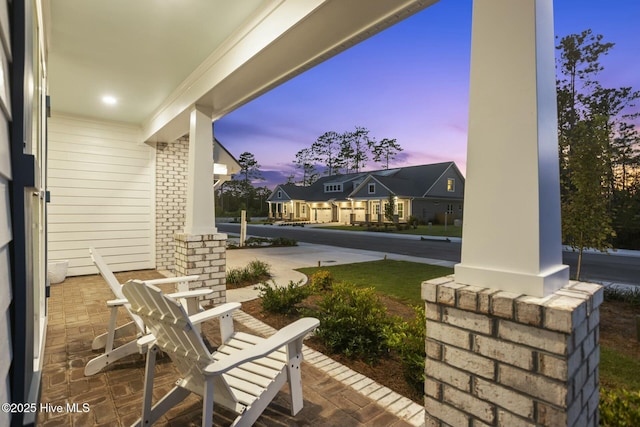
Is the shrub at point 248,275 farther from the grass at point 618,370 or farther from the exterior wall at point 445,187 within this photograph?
the exterior wall at point 445,187

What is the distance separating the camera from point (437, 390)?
5.59ft

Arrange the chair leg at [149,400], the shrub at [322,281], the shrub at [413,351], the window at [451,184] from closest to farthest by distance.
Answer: the chair leg at [149,400] < the shrub at [413,351] < the shrub at [322,281] < the window at [451,184]

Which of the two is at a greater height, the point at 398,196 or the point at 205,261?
the point at 398,196

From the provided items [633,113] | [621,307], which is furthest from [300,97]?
[621,307]

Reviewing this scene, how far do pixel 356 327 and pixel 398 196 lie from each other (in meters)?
25.1

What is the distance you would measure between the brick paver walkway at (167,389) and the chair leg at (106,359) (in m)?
0.07

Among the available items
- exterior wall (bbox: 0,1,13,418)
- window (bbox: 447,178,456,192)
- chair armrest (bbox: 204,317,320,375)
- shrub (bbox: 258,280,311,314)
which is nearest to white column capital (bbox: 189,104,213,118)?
shrub (bbox: 258,280,311,314)

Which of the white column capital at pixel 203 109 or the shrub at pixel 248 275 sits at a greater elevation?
the white column capital at pixel 203 109

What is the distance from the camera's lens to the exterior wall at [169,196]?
7848 millimetres

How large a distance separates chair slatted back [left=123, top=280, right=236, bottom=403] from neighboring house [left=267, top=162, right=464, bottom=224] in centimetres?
2392

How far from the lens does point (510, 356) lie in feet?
4.65

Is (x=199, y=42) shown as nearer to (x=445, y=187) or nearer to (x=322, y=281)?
(x=322, y=281)

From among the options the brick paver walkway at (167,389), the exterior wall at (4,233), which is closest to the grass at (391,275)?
the brick paver walkway at (167,389)

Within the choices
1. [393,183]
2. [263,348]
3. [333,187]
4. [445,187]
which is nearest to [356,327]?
[263,348]
